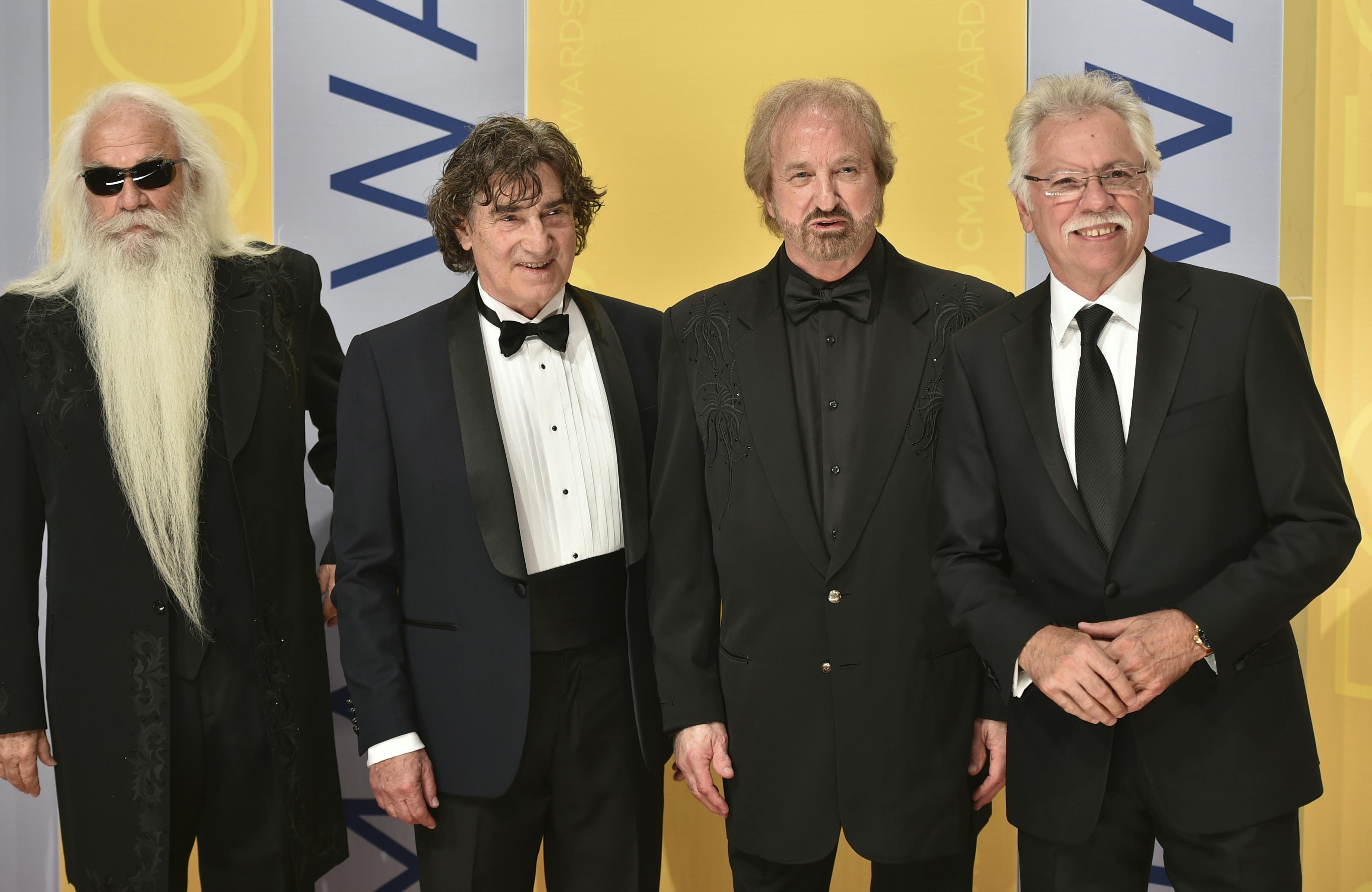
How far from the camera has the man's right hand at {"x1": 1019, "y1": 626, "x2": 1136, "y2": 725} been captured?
6.15ft

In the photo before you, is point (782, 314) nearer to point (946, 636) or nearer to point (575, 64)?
point (946, 636)

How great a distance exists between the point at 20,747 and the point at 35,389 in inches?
32.5

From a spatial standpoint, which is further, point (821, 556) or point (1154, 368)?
point (821, 556)

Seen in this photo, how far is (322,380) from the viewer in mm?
2773

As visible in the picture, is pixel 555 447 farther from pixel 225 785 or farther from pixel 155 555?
pixel 225 785

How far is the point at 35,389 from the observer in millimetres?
2520

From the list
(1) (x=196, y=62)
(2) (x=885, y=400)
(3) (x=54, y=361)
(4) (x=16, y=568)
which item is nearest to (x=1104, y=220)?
(2) (x=885, y=400)

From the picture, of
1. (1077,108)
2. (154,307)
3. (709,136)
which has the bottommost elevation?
(154,307)

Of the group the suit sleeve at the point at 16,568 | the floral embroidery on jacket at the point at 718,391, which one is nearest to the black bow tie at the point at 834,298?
the floral embroidery on jacket at the point at 718,391

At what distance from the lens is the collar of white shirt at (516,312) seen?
2.52 meters

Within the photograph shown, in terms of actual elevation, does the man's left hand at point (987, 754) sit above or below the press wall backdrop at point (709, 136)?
below

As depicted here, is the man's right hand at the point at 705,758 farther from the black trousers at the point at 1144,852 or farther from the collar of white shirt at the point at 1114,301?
the collar of white shirt at the point at 1114,301

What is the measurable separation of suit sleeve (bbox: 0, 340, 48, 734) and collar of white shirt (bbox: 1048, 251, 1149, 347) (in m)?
2.28

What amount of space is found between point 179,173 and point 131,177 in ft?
0.36
